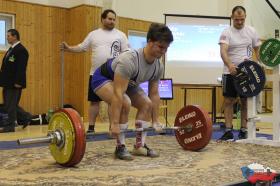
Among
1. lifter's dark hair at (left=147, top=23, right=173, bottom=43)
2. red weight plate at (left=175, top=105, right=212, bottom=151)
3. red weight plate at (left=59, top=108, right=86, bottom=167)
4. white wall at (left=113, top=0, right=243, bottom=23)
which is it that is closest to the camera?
red weight plate at (left=59, top=108, right=86, bottom=167)

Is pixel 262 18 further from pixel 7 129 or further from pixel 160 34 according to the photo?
pixel 160 34

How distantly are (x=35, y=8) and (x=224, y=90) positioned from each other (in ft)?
14.2

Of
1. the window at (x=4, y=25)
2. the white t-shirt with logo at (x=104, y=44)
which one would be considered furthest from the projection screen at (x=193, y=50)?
the window at (x=4, y=25)

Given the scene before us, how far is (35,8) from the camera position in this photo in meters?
7.24

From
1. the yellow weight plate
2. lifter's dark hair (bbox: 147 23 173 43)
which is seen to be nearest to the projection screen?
lifter's dark hair (bbox: 147 23 173 43)

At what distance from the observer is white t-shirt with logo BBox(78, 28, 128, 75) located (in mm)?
4273

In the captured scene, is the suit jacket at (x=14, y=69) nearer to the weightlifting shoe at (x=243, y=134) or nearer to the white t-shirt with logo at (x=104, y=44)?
the white t-shirt with logo at (x=104, y=44)

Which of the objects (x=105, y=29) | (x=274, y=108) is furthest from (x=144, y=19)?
(x=274, y=108)

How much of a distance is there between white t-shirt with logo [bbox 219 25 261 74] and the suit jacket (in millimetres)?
2555

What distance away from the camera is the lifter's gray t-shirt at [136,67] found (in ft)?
9.13

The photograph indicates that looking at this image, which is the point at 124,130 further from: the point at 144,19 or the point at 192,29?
the point at 144,19

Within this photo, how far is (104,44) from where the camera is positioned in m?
4.28

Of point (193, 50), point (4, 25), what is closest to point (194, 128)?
point (193, 50)

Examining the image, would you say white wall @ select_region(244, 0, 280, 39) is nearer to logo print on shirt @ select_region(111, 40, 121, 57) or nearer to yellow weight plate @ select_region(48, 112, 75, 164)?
logo print on shirt @ select_region(111, 40, 121, 57)
